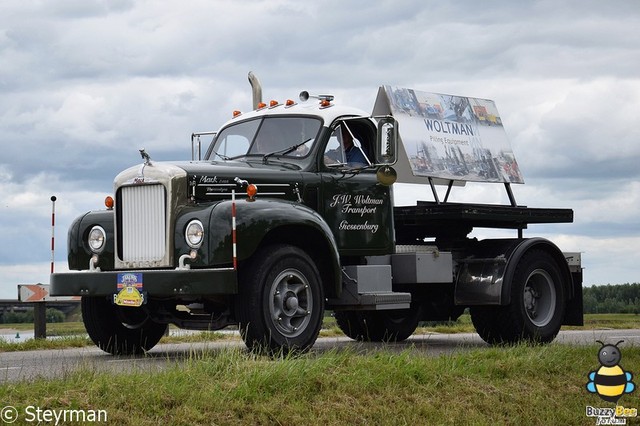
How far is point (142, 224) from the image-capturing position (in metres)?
11.5

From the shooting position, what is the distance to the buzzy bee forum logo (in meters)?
9.31

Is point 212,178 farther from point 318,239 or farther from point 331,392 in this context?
point 331,392

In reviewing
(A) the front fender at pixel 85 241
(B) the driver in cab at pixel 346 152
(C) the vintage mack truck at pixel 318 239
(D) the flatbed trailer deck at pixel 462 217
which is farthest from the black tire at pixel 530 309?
(A) the front fender at pixel 85 241

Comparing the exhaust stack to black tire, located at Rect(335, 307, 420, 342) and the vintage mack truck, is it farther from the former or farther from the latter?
black tire, located at Rect(335, 307, 420, 342)

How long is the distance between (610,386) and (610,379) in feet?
0.55

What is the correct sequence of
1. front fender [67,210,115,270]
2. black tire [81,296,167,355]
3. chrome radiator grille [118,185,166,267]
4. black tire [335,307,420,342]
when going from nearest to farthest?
chrome radiator grille [118,185,166,267], front fender [67,210,115,270], black tire [81,296,167,355], black tire [335,307,420,342]

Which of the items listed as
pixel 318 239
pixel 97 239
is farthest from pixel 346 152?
pixel 97 239

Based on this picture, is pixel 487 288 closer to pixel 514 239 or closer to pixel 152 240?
pixel 514 239

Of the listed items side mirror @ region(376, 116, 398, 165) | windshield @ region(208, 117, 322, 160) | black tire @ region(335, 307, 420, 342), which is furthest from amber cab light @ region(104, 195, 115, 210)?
black tire @ region(335, 307, 420, 342)

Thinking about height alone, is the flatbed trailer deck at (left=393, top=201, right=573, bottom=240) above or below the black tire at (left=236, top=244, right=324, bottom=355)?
above

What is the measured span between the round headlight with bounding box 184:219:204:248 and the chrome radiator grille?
46 centimetres

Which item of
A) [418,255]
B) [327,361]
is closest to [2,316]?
[418,255]

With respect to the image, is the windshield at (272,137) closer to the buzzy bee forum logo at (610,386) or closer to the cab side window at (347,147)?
the cab side window at (347,147)

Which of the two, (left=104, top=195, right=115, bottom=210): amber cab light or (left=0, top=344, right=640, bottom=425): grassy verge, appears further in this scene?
(left=104, top=195, right=115, bottom=210): amber cab light
